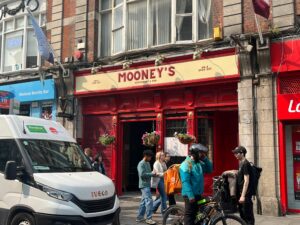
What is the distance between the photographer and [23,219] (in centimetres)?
700

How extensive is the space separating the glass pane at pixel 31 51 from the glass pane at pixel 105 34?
3601 mm

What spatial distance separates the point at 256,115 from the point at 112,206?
536 centimetres

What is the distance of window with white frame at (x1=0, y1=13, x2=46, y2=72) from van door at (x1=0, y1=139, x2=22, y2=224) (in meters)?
9.79

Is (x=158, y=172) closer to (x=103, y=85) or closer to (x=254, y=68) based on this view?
(x=254, y=68)

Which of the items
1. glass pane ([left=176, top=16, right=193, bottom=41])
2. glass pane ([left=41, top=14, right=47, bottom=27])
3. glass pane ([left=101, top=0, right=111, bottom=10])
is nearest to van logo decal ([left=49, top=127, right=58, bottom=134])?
glass pane ([left=176, top=16, right=193, bottom=41])

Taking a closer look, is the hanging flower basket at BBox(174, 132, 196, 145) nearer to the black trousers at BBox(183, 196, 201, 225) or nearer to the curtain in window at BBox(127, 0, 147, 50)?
the curtain in window at BBox(127, 0, 147, 50)

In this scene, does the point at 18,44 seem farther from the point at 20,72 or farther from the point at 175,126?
the point at 175,126

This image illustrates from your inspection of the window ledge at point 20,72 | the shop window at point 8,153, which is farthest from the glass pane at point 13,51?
the shop window at point 8,153

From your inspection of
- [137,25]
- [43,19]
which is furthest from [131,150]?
[43,19]

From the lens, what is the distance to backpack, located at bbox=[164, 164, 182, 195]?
9984 mm

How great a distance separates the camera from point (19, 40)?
58.3 feet

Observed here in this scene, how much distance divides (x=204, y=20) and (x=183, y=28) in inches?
29.1

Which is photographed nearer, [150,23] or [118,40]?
[150,23]

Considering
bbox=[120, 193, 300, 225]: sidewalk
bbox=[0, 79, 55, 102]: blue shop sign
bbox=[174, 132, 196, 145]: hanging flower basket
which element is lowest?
bbox=[120, 193, 300, 225]: sidewalk
